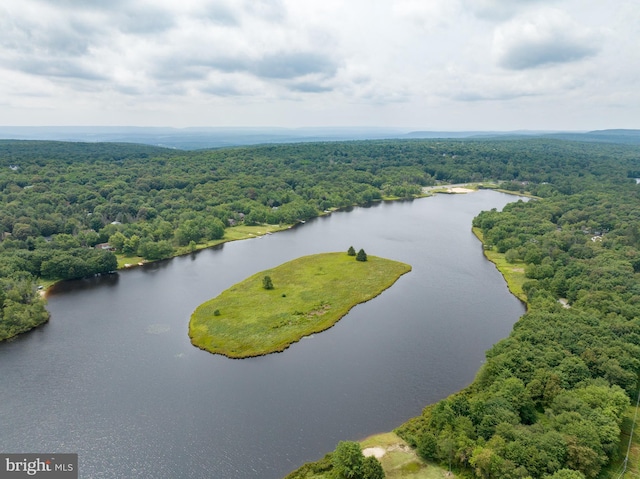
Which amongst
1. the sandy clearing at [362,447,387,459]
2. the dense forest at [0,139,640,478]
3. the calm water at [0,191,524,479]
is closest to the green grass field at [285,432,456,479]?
the sandy clearing at [362,447,387,459]

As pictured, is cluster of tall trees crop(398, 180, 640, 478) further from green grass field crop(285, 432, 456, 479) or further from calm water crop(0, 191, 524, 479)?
calm water crop(0, 191, 524, 479)

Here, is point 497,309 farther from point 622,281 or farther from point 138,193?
point 138,193

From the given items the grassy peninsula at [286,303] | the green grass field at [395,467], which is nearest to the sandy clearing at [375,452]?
the green grass field at [395,467]

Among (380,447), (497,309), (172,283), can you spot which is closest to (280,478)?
(380,447)

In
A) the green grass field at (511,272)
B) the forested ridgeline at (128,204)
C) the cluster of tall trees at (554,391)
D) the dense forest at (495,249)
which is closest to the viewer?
the cluster of tall trees at (554,391)

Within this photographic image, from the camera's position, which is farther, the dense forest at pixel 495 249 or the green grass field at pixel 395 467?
the dense forest at pixel 495 249

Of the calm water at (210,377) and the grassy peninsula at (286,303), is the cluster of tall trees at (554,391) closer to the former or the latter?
the calm water at (210,377)

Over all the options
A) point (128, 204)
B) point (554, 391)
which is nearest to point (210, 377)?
point (554, 391)
